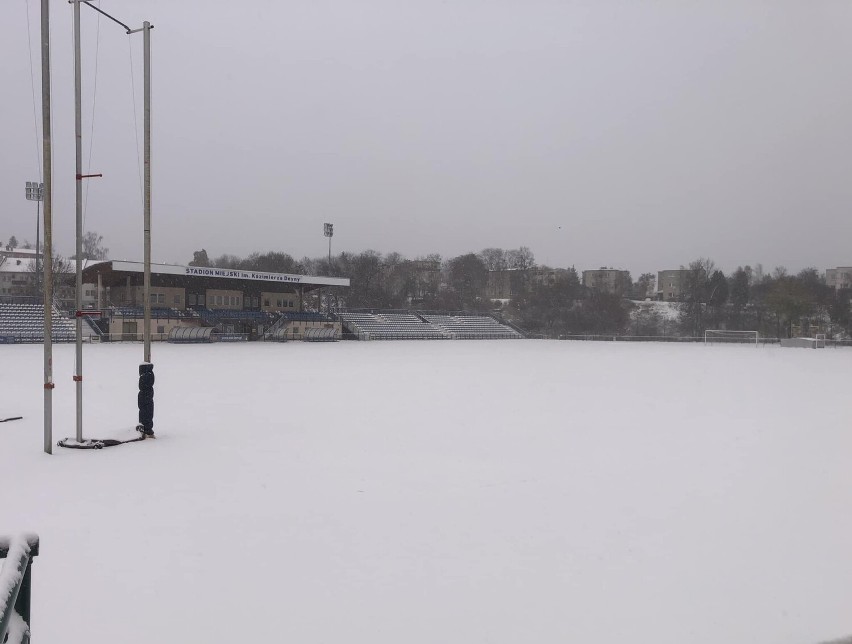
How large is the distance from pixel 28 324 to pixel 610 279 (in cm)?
11115

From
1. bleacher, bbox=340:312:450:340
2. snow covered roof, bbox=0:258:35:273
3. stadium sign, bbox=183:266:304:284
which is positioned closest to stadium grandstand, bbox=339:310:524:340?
bleacher, bbox=340:312:450:340

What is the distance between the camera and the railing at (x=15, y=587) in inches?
68.6

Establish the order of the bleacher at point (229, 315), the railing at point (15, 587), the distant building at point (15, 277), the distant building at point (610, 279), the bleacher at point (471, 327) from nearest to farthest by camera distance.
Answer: the railing at point (15, 587) < the bleacher at point (229, 315) < the bleacher at point (471, 327) < the distant building at point (15, 277) < the distant building at point (610, 279)

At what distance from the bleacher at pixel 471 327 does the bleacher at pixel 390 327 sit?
1.17 metres

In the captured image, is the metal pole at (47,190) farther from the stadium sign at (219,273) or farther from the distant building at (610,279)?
the distant building at (610,279)

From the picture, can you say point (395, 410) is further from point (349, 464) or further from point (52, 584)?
point (52, 584)

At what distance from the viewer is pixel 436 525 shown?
596 cm

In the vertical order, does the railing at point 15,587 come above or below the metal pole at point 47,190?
below

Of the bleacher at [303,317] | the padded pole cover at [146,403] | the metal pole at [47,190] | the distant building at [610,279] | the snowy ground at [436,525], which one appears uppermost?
the distant building at [610,279]

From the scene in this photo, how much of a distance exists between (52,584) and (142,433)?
5.51 m

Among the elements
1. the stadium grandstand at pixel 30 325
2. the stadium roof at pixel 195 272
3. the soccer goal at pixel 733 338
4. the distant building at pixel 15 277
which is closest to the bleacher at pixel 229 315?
the stadium roof at pixel 195 272

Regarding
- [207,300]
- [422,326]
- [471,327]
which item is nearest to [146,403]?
[207,300]

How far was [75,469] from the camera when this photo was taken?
7855 millimetres

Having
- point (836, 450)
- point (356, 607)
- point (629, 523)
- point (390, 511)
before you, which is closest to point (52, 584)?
point (356, 607)
